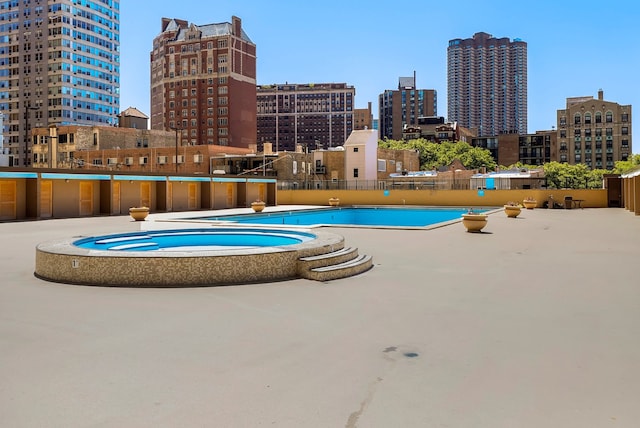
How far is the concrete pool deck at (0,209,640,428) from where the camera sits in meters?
3.70

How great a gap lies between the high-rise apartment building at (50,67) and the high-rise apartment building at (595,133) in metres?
105

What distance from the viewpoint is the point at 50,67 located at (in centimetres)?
10256

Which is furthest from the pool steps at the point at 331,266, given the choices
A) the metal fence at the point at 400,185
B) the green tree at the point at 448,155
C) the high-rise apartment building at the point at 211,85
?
the high-rise apartment building at the point at 211,85

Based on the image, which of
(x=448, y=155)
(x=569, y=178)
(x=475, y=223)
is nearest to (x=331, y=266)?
(x=475, y=223)

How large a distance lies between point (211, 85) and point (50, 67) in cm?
3259

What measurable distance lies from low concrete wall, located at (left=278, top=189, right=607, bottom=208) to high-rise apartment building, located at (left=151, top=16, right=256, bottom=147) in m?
71.0

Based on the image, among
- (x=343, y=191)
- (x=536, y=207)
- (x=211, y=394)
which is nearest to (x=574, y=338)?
(x=211, y=394)

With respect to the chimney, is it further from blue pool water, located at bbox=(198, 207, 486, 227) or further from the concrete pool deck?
the concrete pool deck

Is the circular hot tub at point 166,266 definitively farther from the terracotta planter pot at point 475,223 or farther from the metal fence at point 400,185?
the metal fence at point 400,185

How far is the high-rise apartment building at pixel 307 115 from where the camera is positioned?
534 ft

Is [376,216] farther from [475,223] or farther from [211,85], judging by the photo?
[211,85]

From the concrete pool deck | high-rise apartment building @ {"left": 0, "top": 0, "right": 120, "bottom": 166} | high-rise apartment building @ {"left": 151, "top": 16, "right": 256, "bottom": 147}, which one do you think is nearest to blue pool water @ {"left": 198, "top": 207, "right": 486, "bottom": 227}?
the concrete pool deck

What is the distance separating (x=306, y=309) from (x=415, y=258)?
546cm

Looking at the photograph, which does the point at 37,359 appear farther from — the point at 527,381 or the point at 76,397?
the point at 527,381
